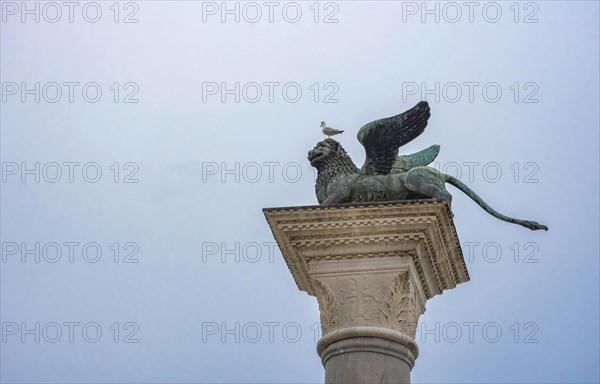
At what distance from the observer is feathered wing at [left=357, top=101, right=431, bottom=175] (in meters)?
A: 17.2

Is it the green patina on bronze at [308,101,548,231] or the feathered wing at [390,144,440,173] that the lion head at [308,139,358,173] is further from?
the feathered wing at [390,144,440,173]

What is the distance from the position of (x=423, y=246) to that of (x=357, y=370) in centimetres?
208

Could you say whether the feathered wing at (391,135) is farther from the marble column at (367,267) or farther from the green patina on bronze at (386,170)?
the marble column at (367,267)

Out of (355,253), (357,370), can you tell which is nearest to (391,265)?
(355,253)

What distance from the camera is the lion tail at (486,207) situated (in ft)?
55.1

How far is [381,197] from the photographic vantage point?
54.6 ft

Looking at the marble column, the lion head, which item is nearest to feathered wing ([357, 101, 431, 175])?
the lion head

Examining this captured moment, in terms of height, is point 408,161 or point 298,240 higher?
point 408,161

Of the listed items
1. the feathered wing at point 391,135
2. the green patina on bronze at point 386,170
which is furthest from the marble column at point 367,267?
the feathered wing at point 391,135

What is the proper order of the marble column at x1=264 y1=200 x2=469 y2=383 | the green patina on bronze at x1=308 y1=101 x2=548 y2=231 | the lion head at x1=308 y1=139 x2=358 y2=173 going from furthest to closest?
the lion head at x1=308 y1=139 x2=358 y2=173
the green patina on bronze at x1=308 y1=101 x2=548 y2=231
the marble column at x1=264 y1=200 x2=469 y2=383

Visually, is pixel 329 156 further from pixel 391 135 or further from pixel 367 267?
pixel 367 267

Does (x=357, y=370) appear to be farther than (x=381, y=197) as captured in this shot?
No

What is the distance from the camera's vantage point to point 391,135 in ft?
56.6

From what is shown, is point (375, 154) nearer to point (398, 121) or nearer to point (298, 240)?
point (398, 121)
